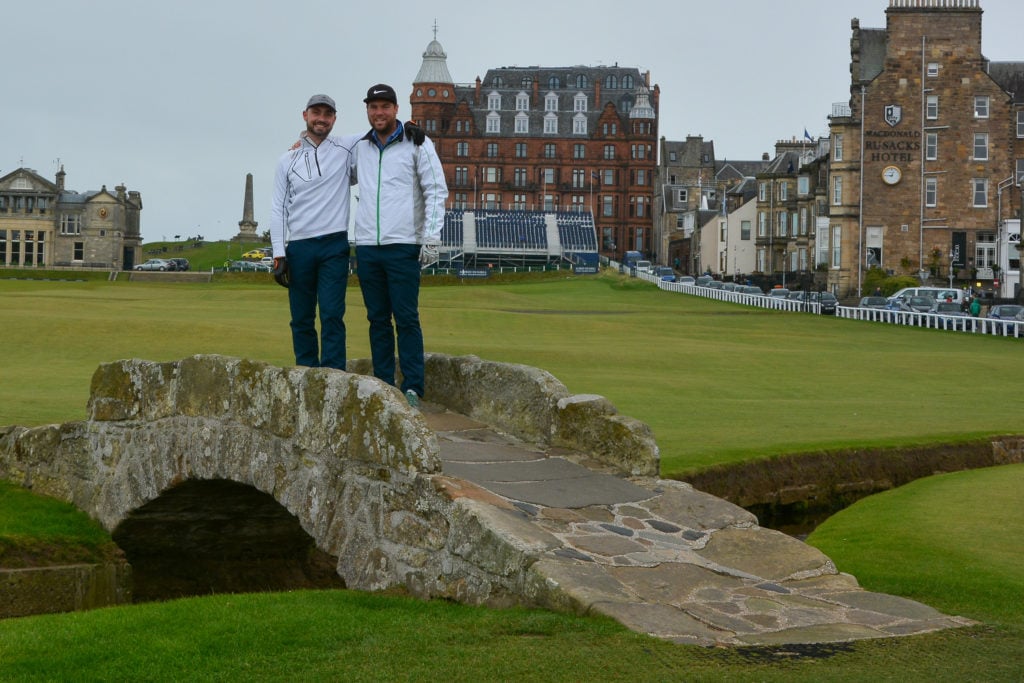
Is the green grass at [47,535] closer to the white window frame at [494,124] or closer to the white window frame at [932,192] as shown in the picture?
the white window frame at [932,192]

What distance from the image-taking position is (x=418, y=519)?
9.59 meters

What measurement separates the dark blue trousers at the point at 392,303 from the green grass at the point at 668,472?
3.53m

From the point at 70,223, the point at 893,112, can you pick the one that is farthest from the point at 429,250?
the point at 70,223

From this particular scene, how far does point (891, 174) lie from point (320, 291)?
79.9 metres

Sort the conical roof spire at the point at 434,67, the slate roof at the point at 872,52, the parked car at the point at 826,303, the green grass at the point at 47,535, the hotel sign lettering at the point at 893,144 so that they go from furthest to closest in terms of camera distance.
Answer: the conical roof spire at the point at 434,67 → the slate roof at the point at 872,52 → the hotel sign lettering at the point at 893,144 → the parked car at the point at 826,303 → the green grass at the point at 47,535

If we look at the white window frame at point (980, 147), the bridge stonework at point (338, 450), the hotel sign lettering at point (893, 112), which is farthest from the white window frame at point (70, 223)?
the bridge stonework at point (338, 450)

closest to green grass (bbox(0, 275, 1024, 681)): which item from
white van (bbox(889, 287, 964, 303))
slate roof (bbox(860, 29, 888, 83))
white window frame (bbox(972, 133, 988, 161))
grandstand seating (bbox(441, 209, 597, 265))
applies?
white van (bbox(889, 287, 964, 303))

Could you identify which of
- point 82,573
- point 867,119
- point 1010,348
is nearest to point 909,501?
point 82,573

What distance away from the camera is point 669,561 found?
9.37m

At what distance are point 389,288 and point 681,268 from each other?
5624 inches

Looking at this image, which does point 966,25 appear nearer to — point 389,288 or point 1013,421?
point 1013,421

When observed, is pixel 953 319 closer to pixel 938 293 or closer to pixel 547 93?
pixel 938 293

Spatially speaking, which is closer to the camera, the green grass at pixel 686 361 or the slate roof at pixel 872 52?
the green grass at pixel 686 361

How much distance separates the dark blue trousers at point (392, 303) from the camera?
40.6 feet
